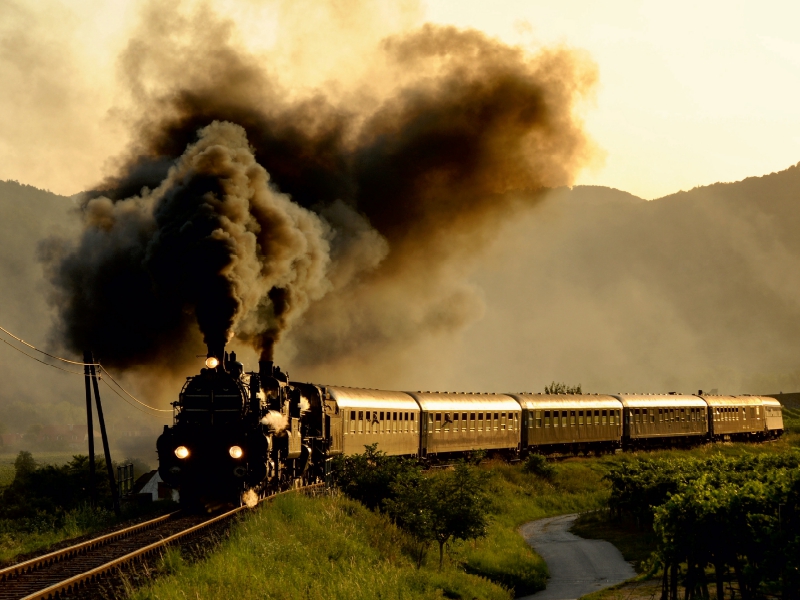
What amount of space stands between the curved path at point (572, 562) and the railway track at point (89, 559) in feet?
26.0

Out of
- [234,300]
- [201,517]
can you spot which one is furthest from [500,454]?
[201,517]

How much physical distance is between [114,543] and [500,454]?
86.1ft

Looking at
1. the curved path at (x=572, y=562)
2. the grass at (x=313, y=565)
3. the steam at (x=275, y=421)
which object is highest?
the steam at (x=275, y=421)

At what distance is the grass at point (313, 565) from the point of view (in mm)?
12994

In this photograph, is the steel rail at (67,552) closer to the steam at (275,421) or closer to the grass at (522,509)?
the steam at (275,421)

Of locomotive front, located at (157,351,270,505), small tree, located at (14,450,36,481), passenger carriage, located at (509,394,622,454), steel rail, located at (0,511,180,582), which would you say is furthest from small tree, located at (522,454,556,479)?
steel rail, located at (0,511,180,582)

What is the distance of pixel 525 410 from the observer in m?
42.0

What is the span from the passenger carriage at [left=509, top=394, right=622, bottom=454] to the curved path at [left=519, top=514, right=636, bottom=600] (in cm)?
1120

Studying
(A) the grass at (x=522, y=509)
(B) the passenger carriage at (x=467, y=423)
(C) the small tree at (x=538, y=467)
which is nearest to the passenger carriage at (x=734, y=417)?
(A) the grass at (x=522, y=509)

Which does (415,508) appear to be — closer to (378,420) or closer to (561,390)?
(378,420)

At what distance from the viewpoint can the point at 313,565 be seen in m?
16.1

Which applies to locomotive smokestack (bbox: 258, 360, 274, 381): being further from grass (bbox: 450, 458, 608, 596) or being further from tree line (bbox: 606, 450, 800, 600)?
tree line (bbox: 606, 450, 800, 600)

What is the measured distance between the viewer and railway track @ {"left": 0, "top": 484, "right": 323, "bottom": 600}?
12.5 m

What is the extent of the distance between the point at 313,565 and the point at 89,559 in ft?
12.4
